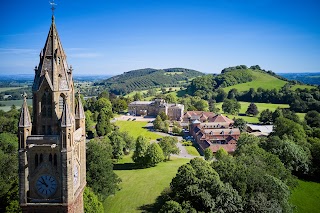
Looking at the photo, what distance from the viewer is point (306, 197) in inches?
2028

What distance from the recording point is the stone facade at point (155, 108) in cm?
13788

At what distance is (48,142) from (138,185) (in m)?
37.7

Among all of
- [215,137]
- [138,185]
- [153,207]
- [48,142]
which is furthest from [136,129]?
[48,142]

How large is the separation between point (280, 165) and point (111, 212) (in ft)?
107

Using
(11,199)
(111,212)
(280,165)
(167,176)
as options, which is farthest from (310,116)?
(11,199)

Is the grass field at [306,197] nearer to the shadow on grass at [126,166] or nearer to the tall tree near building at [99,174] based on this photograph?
the tall tree near building at [99,174]

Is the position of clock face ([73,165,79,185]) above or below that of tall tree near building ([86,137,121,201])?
above

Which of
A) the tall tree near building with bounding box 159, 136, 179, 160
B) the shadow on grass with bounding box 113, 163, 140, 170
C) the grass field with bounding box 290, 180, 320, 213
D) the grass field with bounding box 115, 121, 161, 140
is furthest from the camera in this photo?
the grass field with bounding box 115, 121, 161, 140

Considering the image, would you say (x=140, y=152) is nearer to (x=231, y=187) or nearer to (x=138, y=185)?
(x=138, y=185)

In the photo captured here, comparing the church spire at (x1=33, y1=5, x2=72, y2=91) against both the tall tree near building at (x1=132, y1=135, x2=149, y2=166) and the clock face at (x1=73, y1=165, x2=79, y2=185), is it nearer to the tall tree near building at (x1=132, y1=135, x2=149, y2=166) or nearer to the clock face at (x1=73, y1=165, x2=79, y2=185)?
the clock face at (x1=73, y1=165, x2=79, y2=185)

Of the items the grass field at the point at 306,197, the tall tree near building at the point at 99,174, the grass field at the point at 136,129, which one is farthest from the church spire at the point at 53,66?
the grass field at the point at 136,129

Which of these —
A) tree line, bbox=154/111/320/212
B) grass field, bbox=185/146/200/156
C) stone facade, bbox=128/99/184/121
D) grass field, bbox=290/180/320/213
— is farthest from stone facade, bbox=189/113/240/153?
stone facade, bbox=128/99/184/121

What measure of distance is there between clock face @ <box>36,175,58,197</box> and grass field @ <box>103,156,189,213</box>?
2559 cm

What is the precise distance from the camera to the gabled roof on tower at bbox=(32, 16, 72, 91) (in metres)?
21.5
